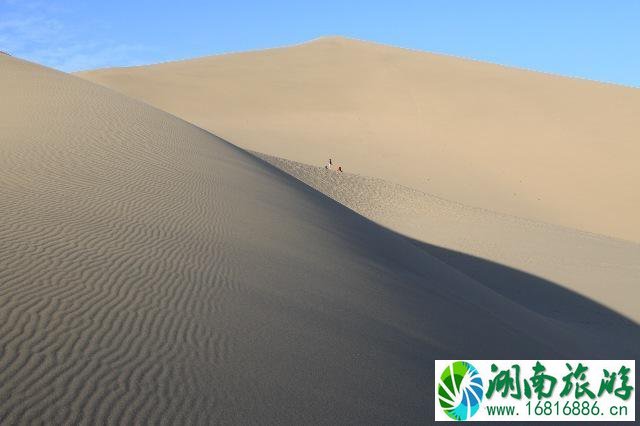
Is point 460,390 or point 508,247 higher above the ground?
point 508,247

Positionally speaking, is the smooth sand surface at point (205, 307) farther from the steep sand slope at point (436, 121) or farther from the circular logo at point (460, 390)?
the steep sand slope at point (436, 121)

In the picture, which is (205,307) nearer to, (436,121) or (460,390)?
(460,390)

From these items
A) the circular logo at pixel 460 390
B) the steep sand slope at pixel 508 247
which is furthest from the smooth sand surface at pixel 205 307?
the steep sand slope at pixel 508 247

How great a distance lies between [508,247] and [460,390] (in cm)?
1383

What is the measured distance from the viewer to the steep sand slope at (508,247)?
15556 mm

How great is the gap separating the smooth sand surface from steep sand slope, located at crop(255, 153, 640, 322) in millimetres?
2053

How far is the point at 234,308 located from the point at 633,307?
37.9 ft

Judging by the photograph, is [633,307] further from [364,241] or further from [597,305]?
[364,241]

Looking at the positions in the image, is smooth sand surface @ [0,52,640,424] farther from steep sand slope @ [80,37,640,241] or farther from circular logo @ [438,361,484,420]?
steep sand slope @ [80,37,640,241]

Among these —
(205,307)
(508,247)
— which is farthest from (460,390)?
(508,247)

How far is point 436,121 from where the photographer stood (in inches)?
1658

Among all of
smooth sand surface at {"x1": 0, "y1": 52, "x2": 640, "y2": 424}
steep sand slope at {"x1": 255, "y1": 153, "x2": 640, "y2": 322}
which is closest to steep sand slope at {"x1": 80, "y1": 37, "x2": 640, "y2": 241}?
steep sand slope at {"x1": 255, "y1": 153, "x2": 640, "y2": 322}

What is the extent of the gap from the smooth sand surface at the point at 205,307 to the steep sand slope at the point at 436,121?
61.6 feet

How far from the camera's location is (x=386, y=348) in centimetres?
629
